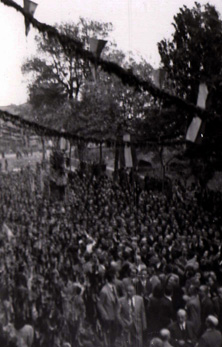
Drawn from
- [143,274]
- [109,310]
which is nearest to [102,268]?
[143,274]

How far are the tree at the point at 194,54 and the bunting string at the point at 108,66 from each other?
198 cm

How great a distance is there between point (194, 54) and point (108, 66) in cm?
309

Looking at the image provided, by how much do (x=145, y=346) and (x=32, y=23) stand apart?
3246 millimetres

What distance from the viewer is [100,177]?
7105 mm

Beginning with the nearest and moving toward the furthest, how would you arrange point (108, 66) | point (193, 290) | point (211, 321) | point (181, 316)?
1. point (108, 66)
2. point (211, 321)
3. point (181, 316)
4. point (193, 290)

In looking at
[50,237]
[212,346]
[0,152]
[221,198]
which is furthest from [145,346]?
[221,198]

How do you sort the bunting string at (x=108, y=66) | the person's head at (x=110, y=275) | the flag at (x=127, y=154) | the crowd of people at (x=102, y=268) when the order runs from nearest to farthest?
the bunting string at (x=108, y=66) < the crowd of people at (x=102, y=268) < the person's head at (x=110, y=275) < the flag at (x=127, y=154)

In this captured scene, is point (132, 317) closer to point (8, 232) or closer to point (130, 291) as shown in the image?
point (130, 291)

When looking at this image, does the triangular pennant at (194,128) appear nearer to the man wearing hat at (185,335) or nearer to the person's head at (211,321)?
the person's head at (211,321)

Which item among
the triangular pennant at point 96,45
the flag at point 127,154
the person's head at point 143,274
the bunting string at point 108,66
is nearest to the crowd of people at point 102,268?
the person's head at point 143,274

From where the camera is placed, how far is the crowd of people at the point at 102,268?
378 centimetres

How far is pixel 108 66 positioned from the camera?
2.93 meters

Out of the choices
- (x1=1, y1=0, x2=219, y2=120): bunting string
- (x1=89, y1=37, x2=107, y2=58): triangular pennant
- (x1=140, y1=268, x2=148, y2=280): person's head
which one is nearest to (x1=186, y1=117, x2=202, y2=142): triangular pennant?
(x1=1, y1=0, x2=219, y2=120): bunting string

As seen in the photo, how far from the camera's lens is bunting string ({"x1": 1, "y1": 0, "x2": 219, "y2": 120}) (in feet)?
8.82
